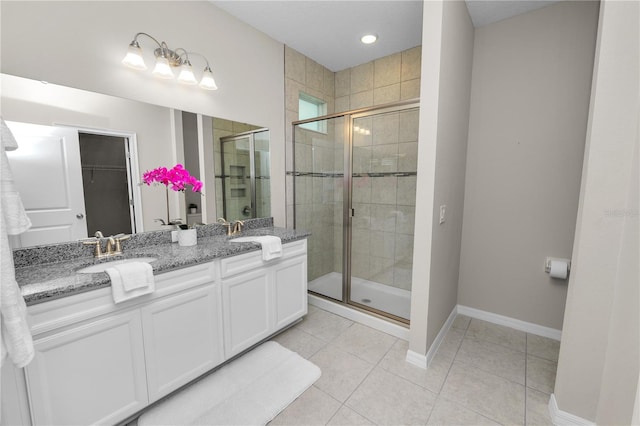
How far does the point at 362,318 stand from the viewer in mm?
2557

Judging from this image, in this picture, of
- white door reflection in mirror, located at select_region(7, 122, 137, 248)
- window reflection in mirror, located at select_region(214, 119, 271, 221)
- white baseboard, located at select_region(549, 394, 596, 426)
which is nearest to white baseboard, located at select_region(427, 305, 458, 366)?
white baseboard, located at select_region(549, 394, 596, 426)

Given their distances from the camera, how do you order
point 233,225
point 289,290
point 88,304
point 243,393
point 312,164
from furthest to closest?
point 312,164
point 233,225
point 289,290
point 243,393
point 88,304

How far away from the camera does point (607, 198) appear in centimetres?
130

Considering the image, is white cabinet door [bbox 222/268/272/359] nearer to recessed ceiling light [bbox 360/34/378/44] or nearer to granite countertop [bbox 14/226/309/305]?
granite countertop [bbox 14/226/309/305]

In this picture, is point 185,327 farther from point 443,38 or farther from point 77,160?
point 443,38

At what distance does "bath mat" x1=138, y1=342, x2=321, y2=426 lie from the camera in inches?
59.1

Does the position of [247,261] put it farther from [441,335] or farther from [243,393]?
[441,335]

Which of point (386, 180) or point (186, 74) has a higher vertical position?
point (186, 74)

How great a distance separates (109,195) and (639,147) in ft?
9.30

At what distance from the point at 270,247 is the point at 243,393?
939 mm

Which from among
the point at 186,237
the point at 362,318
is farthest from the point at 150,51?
the point at 362,318

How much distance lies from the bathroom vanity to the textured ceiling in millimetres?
1905

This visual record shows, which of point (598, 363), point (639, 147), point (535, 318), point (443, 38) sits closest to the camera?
point (639, 147)

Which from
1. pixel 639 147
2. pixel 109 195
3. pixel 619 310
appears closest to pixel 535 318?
pixel 619 310
